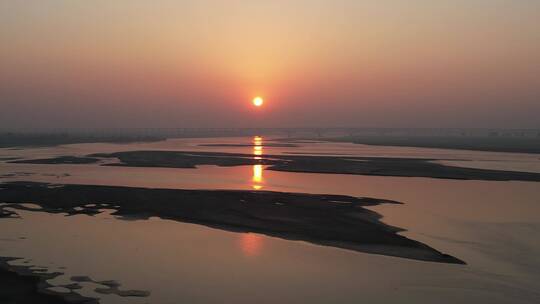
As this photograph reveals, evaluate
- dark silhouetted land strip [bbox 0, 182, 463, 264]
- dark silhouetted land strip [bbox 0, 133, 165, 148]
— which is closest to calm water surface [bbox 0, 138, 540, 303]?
dark silhouetted land strip [bbox 0, 182, 463, 264]

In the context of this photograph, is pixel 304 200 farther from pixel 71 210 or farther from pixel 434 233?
pixel 71 210

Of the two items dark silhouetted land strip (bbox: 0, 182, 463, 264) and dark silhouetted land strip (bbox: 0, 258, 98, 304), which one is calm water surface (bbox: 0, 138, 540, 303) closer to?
dark silhouetted land strip (bbox: 0, 258, 98, 304)

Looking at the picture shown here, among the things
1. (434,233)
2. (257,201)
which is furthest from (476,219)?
(257,201)

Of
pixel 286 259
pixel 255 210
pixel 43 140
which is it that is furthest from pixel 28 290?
pixel 43 140

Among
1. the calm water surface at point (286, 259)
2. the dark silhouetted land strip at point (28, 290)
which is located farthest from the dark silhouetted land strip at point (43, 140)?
the dark silhouetted land strip at point (28, 290)

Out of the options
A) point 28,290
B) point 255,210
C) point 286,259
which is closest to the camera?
point 28,290

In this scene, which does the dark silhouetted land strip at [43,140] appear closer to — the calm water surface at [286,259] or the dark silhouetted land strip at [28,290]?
the calm water surface at [286,259]

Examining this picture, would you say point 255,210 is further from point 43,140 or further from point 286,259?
point 43,140

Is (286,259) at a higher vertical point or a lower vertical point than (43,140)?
lower
